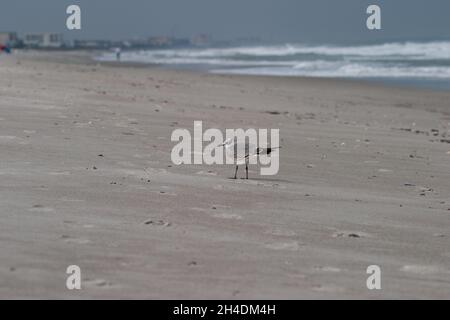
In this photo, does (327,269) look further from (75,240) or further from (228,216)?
(75,240)

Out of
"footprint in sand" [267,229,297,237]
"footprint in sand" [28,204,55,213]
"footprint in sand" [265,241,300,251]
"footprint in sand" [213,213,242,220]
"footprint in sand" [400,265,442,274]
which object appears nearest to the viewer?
"footprint in sand" [400,265,442,274]

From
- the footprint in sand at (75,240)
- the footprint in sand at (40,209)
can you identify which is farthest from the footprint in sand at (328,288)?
the footprint in sand at (40,209)

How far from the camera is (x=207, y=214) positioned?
544cm

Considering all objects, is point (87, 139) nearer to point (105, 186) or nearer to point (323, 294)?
point (105, 186)

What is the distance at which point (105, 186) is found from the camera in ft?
20.1

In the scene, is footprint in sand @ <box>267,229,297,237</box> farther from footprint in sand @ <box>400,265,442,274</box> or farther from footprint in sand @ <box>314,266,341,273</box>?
footprint in sand @ <box>400,265,442,274</box>

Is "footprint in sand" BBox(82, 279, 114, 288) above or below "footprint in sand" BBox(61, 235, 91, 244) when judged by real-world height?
below

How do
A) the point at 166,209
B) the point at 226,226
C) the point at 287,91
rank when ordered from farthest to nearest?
1. the point at 287,91
2. the point at 166,209
3. the point at 226,226

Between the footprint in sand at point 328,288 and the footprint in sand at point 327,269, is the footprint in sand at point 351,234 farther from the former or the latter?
the footprint in sand at point 328,288

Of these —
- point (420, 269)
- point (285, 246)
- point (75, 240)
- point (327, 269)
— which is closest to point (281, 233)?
point (285, 246)

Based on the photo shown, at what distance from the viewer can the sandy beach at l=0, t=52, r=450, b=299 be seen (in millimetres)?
3971

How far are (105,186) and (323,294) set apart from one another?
2.70 meters

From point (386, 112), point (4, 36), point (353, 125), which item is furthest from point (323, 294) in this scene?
point (4, 36)

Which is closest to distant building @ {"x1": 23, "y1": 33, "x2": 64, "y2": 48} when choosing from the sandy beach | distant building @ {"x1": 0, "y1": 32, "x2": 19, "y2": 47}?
distant building @ {"x1": 0, "y1": 32, "x2": 19, "y2": 47}
